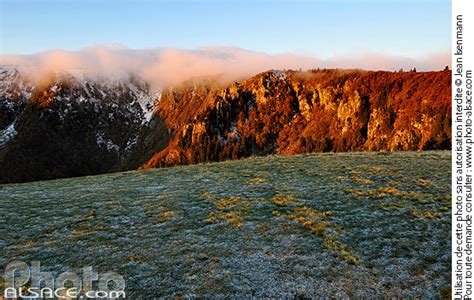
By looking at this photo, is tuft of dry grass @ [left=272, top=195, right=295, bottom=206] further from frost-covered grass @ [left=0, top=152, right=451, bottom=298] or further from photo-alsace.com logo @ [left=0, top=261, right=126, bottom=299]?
photo-alsace.com logo @ [left=0, top=261, right=126, bottom=299]

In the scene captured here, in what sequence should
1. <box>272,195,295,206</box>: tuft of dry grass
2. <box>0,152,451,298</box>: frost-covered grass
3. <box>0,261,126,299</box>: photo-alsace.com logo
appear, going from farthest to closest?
<box>272,195,295,206</box>: tuft of dry grass < <box>0,152,451,298</box>: frost-covered grass < <box>0,261,126,299</box>: photo-alsace.com logo

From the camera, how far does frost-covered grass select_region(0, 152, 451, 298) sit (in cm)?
1370

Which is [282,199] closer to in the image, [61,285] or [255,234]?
[255,234]

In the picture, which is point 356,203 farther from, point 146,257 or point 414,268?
point 146,257

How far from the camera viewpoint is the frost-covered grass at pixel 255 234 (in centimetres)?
1370

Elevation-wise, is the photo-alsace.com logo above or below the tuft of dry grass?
below

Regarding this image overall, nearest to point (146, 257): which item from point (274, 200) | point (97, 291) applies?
point (97, 291)

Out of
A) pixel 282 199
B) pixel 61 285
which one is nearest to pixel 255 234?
pixel 282 199

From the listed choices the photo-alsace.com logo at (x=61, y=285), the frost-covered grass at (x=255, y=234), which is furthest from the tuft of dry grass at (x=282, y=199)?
the photo-alsace.com logo at (x=61, y=285)

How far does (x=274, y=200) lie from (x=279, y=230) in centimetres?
564

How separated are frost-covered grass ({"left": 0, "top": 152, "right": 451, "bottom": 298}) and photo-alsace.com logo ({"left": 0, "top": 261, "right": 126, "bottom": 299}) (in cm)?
53

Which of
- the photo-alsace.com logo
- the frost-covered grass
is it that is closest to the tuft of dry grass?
the frost-covered grass

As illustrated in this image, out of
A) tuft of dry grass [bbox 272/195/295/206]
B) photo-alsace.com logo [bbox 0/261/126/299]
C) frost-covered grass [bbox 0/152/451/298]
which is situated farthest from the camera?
tuft of dry grass [bbox 272/195/295/206]

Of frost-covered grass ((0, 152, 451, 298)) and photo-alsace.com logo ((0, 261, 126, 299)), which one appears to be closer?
photo-alsace.com logo ((0, 261, 126, 299))
